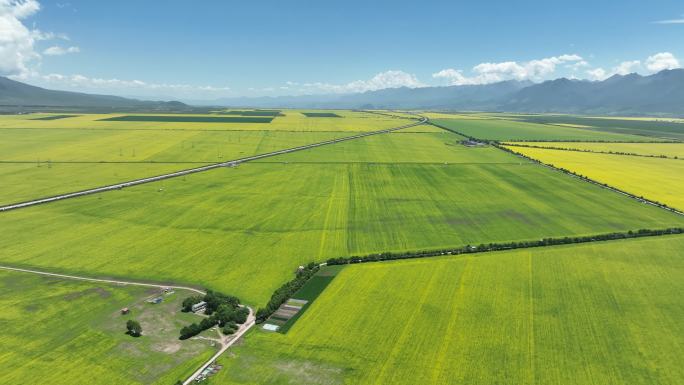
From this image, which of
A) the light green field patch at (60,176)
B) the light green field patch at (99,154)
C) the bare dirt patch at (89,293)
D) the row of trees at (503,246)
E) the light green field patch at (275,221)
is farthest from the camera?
the light green field patch at (99,154)

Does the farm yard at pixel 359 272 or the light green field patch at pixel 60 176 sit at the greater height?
the light green field patch at pixel 60 176

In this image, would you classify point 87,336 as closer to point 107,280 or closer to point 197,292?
point 197,292

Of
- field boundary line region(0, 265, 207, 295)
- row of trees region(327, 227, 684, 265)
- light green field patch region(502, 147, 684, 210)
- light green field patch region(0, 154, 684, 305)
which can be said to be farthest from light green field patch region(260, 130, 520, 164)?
field boundary line region(0, 265, 207, 295)

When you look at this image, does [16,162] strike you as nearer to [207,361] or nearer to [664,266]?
[207,361]

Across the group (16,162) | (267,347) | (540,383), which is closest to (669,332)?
(540,383)

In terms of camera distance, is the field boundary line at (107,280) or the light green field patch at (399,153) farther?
the light green field patch at (399,153)

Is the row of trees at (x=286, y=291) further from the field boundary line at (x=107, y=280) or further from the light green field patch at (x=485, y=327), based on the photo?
the field boundary line at (x=107, y=280)

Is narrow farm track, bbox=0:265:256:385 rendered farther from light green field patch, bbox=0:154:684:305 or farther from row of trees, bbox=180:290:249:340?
light green field patch, bbox=0:154:684:305

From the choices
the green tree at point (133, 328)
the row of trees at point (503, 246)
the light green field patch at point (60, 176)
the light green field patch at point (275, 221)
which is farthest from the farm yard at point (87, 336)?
the light green field patch at point (60, 176)
